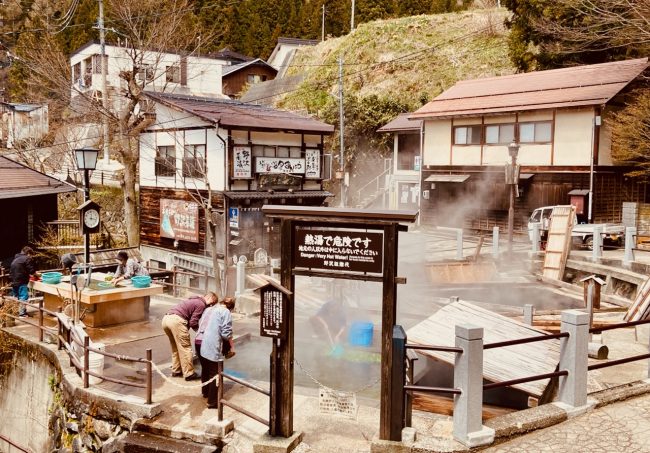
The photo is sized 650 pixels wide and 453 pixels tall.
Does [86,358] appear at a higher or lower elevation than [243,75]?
lower

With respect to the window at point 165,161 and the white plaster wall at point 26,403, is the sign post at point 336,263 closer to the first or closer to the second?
the white plaster wall at point 26,403

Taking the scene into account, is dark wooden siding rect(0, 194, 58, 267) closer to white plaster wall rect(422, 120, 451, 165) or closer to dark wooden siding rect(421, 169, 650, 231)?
white plaster wall rect(422, 120, 451, 165)

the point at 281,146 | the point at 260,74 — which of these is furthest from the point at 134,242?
the point at 260,74

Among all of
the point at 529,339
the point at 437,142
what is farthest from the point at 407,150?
the point at 529,339

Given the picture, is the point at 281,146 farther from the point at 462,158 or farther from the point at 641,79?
the point at 641,79

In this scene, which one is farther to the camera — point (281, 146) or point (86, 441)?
point (281, 146)

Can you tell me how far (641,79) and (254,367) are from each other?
910 inches

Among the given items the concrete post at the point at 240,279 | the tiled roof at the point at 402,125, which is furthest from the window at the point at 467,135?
the concrete post at the point at 240,279

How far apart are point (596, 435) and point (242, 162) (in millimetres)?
19988

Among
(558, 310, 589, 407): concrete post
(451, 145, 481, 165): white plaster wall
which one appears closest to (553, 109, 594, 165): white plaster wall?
(451, 145, 481, 165): white plaster wall

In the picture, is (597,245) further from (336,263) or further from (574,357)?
(336,263)

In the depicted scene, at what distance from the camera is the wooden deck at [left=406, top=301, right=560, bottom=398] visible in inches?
328

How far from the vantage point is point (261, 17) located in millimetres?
69938

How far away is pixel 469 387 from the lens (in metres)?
6.84
